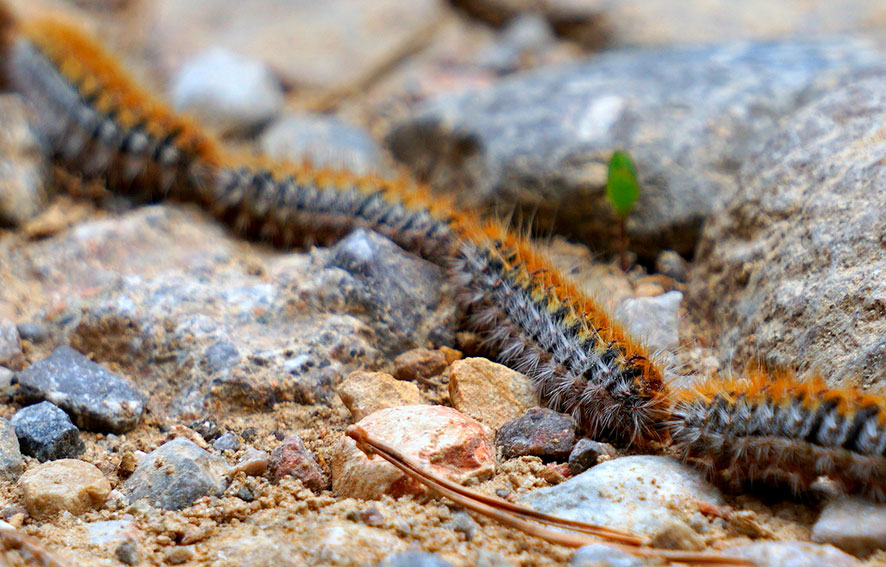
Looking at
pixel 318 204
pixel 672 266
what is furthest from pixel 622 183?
pixel 318 204

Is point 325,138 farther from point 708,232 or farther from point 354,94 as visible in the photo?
point 708,232

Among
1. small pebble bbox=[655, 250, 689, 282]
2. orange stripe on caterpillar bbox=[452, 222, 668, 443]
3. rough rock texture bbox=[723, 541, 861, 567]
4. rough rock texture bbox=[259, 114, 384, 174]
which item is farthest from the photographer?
rough rock texture bbox=[259, 114, 384, 174]

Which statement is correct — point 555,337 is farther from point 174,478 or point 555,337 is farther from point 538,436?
point 174,478

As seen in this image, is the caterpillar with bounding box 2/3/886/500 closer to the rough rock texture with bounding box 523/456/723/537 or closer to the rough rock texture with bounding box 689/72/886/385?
the rough rock texture with bounding box 523/456/723/537

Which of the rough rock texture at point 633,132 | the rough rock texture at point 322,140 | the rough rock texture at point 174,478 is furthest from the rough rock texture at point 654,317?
the rough rock texture at point 322,140

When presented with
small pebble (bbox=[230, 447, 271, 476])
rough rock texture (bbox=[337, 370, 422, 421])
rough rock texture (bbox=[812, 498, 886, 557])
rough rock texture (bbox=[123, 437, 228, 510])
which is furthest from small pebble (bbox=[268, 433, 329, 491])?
rough rock texture (bbox=[812, 498, 886, 557])

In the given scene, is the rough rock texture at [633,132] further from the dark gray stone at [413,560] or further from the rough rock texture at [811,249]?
the dark gray stone at [413,560]

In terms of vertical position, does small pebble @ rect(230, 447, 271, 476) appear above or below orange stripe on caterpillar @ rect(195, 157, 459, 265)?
below
